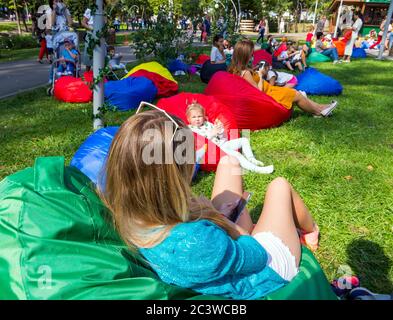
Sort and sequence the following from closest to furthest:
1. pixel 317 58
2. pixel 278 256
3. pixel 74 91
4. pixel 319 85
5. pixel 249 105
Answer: pixel 278 256, pixel 249 105, pixel 74 91, pixel 319 85, pixel 317 58

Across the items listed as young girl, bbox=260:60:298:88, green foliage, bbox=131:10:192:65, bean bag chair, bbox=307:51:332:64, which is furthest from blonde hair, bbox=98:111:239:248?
bean bag chair, bbox=307:51:332:64

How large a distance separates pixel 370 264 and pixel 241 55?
385 cm

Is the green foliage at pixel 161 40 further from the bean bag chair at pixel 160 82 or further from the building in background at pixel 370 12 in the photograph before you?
the building in background at pixel 370 12

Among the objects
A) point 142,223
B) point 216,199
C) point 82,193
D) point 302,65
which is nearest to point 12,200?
point 82,193

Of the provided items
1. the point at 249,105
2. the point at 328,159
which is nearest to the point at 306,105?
the point at 249,105

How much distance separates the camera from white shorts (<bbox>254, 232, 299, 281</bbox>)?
1.79 metres

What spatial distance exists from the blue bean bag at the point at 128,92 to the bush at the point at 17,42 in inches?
495

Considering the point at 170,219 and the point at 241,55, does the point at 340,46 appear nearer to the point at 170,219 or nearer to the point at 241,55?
the point at 241,55

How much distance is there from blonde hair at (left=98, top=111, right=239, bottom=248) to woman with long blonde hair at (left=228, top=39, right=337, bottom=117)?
13.5 feet

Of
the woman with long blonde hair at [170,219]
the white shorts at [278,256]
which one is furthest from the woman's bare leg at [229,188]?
the woman with long blonde hair at [170,219]

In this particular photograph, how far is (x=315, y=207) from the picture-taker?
3211 mm

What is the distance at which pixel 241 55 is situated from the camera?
554 centimetres

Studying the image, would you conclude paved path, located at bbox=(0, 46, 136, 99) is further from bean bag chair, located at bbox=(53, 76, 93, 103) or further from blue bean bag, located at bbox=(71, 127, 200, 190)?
blue bean bag, located at bbox=(71, 127, 200, 190)
